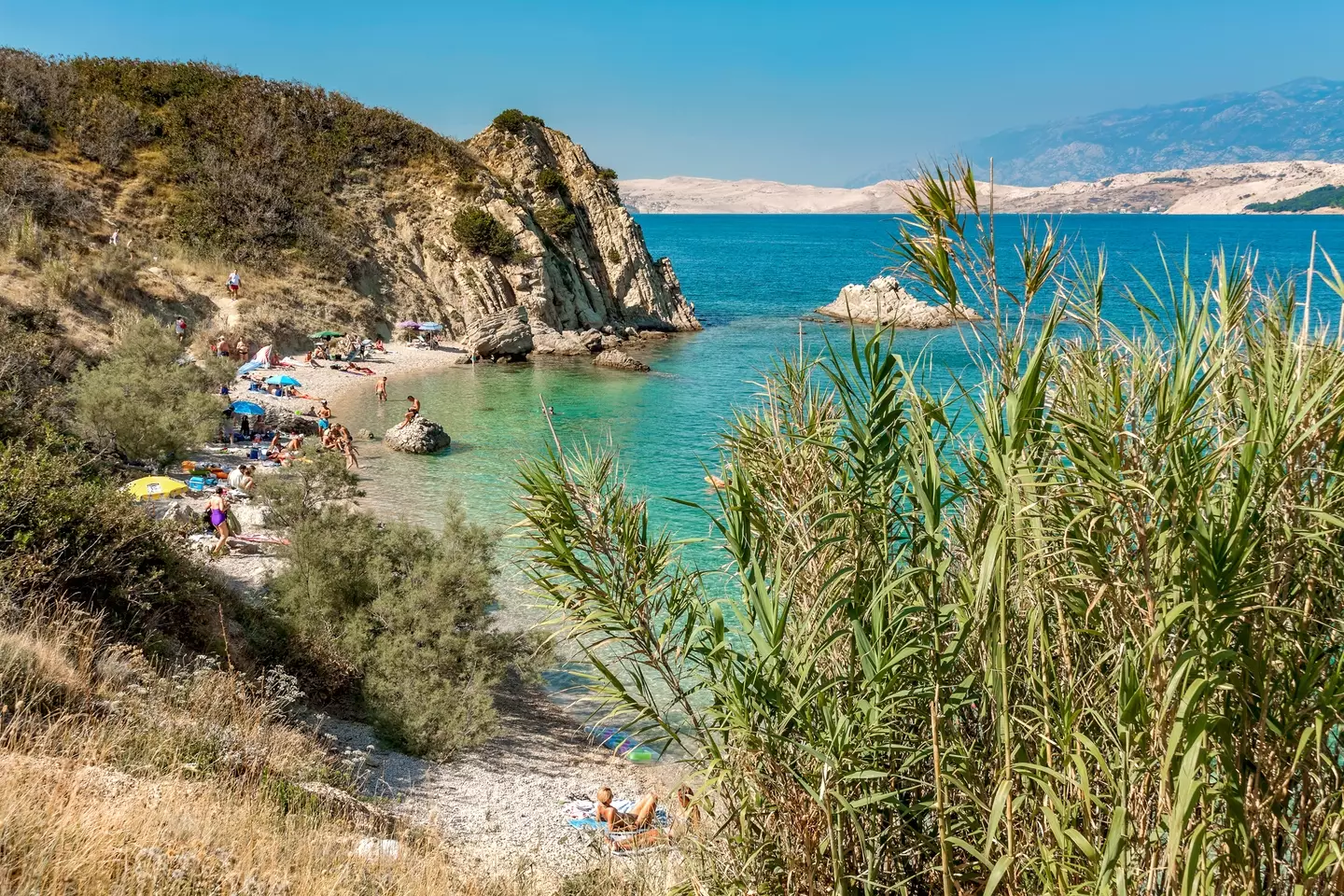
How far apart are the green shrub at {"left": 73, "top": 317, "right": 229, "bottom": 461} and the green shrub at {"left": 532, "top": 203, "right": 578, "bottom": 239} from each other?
26.9 meters

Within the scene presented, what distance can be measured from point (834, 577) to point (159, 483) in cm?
1718

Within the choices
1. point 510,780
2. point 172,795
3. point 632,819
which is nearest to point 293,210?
point 510,780

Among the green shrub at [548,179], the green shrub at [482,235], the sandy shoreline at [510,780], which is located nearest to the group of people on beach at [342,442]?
the sandy shoreline at [510,780]

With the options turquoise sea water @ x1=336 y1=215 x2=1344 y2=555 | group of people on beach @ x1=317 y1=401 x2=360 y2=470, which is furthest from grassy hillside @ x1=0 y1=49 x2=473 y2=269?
group of people on beach @ x1=317 y1=401 x2=360 y2=470

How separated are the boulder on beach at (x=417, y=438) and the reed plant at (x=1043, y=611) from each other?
70.7ft

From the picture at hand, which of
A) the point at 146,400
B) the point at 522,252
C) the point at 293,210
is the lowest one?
the point at 146,400

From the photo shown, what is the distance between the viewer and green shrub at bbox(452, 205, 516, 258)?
147 ft

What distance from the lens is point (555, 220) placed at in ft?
161

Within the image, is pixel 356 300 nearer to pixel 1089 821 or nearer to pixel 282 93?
pixel 282 93

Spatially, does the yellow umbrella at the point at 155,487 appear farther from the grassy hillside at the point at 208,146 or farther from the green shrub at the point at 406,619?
the grassy hillside at the point at 208,146

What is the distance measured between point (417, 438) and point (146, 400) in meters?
7.09

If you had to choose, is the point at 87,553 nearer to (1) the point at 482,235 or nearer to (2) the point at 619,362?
(2) the point at 619,362

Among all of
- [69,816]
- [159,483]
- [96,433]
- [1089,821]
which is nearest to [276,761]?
[69,816]

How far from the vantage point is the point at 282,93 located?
4866cm
